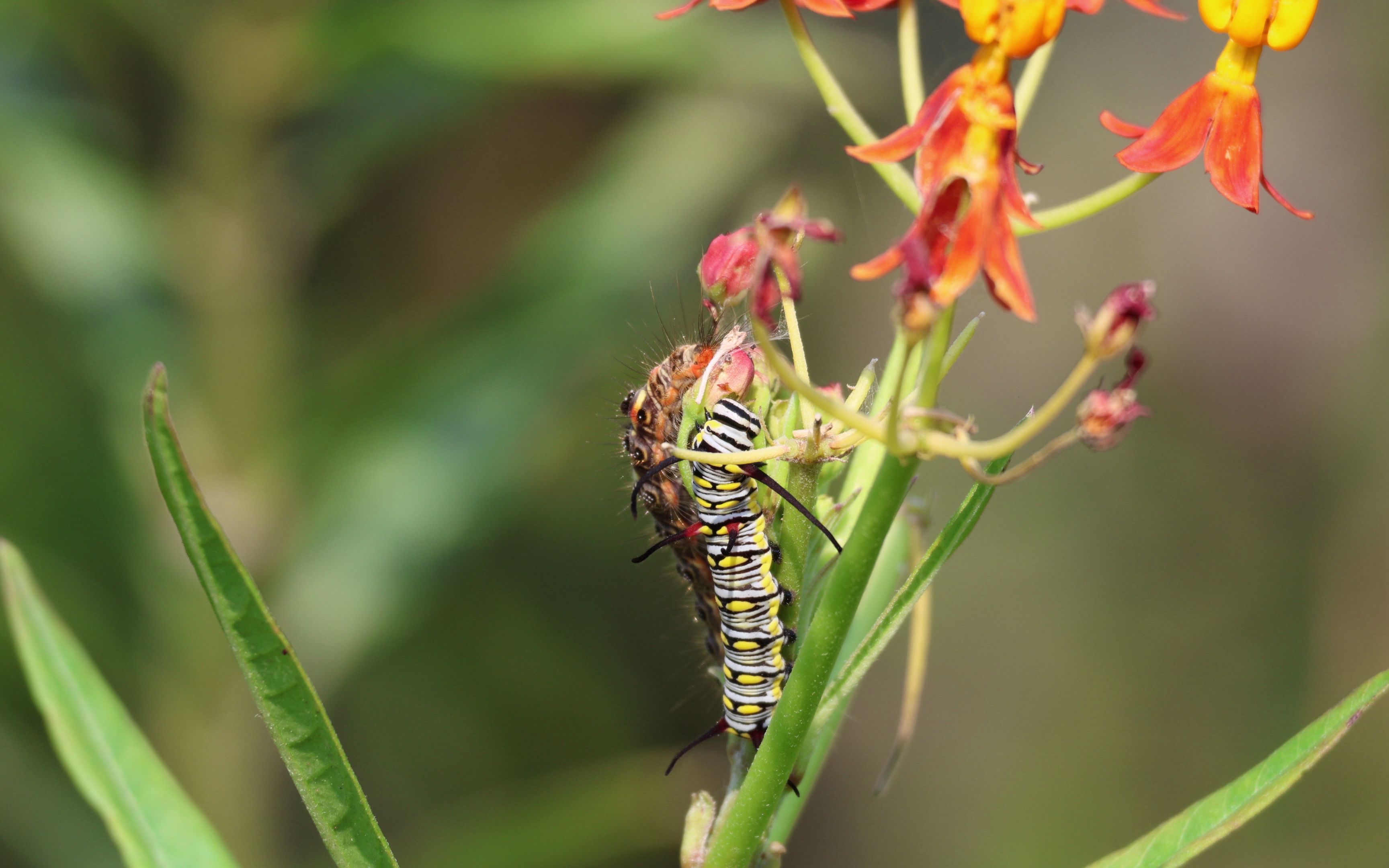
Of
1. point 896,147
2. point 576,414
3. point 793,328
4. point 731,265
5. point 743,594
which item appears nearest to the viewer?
point 896,147

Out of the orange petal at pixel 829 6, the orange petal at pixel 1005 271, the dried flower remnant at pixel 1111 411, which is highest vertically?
the orange petal at pixel 829 6

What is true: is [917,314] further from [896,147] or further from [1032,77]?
[1032,77]

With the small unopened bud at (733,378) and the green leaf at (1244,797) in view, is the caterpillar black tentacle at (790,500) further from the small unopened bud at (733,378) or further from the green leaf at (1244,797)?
the green leaf at (1244,797)

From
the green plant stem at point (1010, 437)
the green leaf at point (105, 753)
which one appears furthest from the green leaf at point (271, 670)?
the green plant stem at point (1010, 437)

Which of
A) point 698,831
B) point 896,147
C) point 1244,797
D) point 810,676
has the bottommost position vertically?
point 1244,797

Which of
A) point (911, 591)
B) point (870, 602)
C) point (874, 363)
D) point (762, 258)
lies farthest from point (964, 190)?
point (870, 602)

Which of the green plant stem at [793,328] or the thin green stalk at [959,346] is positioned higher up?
the green plant stem at [793,328]

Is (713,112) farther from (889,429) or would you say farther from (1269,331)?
(1269,331)

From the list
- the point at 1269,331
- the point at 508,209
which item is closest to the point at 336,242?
the point at 508,209
